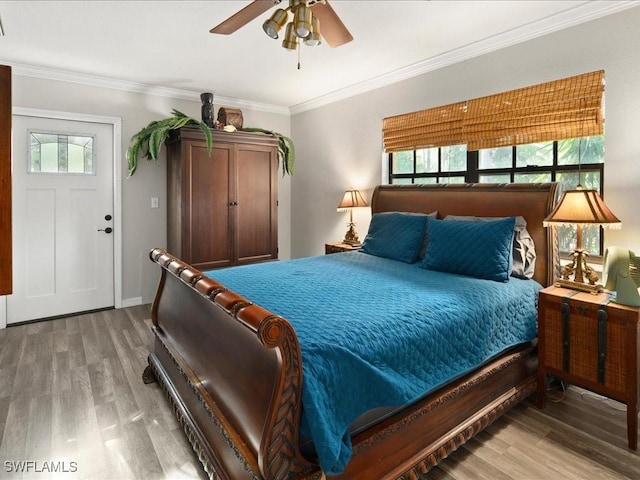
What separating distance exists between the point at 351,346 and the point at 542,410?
5.13ft

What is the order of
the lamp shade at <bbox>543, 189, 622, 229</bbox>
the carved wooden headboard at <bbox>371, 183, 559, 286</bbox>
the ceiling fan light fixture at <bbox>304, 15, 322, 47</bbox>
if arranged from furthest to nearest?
the carved wooden headboard at <bbox>371, 183, 559, 286</bbox>, the lamp shade at <bbox>543, 189, 622, 229</bbox>, the ceiling fan light fixture at <bbox>304, 15, 322, 47</bbox>

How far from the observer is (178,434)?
2.04 m

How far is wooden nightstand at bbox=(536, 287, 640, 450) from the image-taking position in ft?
6.41

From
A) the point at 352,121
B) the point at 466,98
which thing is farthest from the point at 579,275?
the point at 352,121

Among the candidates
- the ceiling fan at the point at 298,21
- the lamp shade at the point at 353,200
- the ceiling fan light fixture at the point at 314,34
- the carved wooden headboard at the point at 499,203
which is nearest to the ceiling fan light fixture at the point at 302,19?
the ceiling fan at the point at 298,21

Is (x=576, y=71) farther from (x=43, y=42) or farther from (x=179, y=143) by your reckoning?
(x=43, y=42)

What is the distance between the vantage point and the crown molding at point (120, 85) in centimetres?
367

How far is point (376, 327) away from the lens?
5.32ft

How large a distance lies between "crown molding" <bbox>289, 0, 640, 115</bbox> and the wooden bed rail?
283 cm

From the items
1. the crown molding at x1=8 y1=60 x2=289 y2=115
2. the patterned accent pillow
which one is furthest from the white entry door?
the patterned accent pillow

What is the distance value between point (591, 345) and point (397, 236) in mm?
1494

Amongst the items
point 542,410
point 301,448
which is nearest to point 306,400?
point 301,448

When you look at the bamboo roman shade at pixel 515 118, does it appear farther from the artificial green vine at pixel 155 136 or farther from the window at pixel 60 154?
the window at pixel 60 154

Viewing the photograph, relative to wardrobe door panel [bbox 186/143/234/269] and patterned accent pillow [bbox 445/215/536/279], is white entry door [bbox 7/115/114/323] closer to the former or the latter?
wardrobe door panel [bbox 186/143/234/269]
